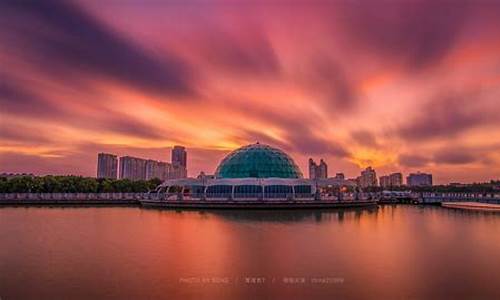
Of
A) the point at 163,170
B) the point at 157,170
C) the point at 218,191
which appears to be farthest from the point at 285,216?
the point at 163,170

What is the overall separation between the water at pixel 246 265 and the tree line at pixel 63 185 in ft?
166

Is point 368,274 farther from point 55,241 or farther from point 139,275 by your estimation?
point 55,241

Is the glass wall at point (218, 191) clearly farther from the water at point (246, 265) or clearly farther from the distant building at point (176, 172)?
the distant building at point (176, 172)

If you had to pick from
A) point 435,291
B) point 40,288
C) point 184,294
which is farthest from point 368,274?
point 40,288

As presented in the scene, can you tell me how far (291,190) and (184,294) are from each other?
143 feet

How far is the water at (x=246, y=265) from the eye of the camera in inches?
453

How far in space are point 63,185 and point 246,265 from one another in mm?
66683

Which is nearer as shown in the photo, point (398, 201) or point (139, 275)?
point (139, 275)

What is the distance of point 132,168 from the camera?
136 metres

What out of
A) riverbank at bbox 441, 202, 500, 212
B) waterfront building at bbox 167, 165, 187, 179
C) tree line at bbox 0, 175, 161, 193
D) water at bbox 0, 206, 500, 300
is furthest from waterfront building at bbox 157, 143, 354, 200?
waterfront building at bbox 167, 165, 187, 179

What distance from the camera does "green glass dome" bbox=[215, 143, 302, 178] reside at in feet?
198

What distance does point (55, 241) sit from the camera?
1994cm

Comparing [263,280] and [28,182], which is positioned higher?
[28,182]

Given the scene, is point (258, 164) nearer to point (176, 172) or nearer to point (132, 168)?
point (132, 168)
